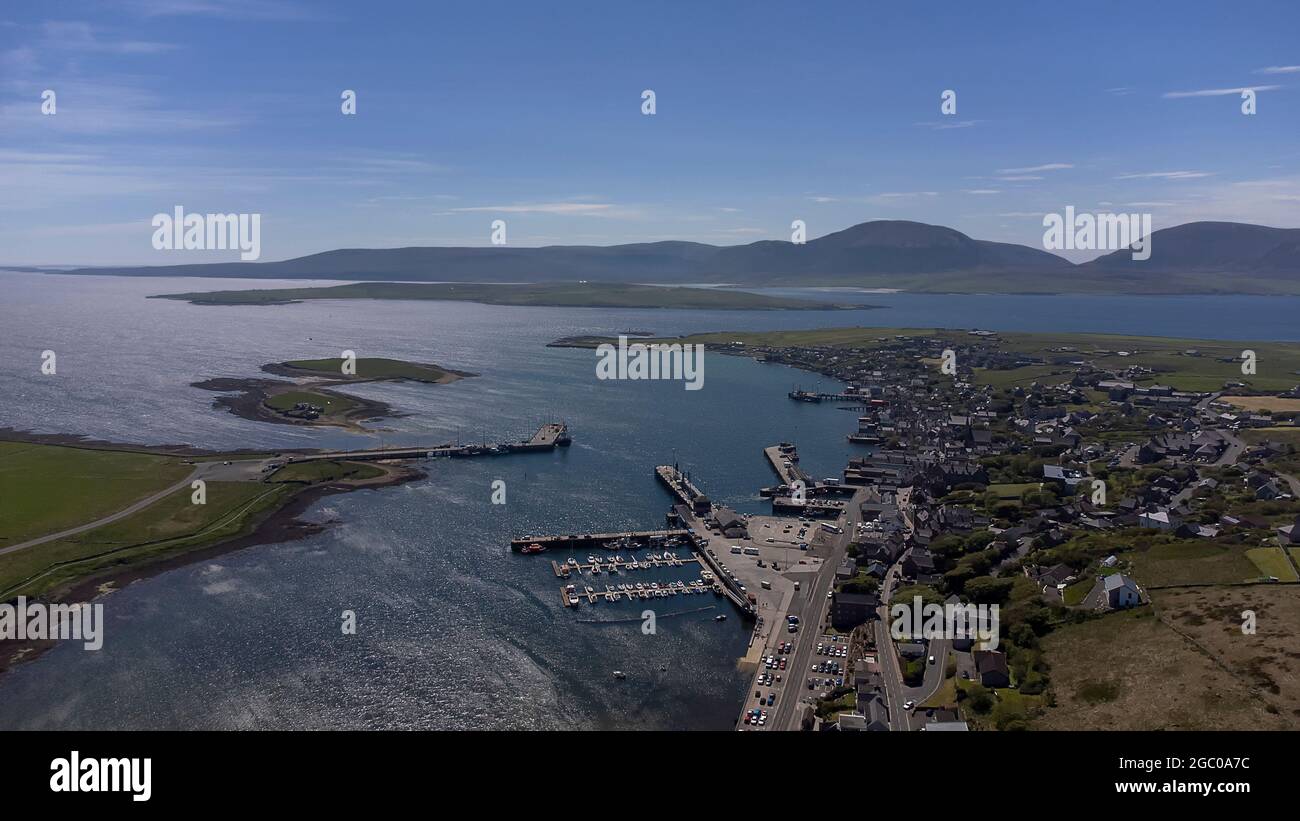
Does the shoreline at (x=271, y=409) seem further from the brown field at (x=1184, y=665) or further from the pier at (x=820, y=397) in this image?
the brown field at (x=1184, y=665)

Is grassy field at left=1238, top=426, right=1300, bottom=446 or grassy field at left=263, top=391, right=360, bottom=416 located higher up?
grassy field at left=263, top=391, right=360, bottom=416

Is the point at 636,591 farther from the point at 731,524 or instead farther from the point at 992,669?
the point at 992,669

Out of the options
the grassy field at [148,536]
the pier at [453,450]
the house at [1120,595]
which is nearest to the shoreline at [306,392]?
the pier at [453,450]

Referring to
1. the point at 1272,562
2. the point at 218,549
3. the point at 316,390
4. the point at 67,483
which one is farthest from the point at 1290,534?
the point at 316,390

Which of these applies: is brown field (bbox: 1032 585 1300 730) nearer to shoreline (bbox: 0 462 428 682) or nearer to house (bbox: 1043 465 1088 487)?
house (bbox: 1043 465 1088 487)

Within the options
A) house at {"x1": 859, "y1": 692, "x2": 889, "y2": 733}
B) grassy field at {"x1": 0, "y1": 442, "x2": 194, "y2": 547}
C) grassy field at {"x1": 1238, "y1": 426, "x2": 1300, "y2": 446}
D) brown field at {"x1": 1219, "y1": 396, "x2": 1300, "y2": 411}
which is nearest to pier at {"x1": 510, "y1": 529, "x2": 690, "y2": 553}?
house at {"x1": 859, "y1": 692, "x2": 889, "y2": 733}
